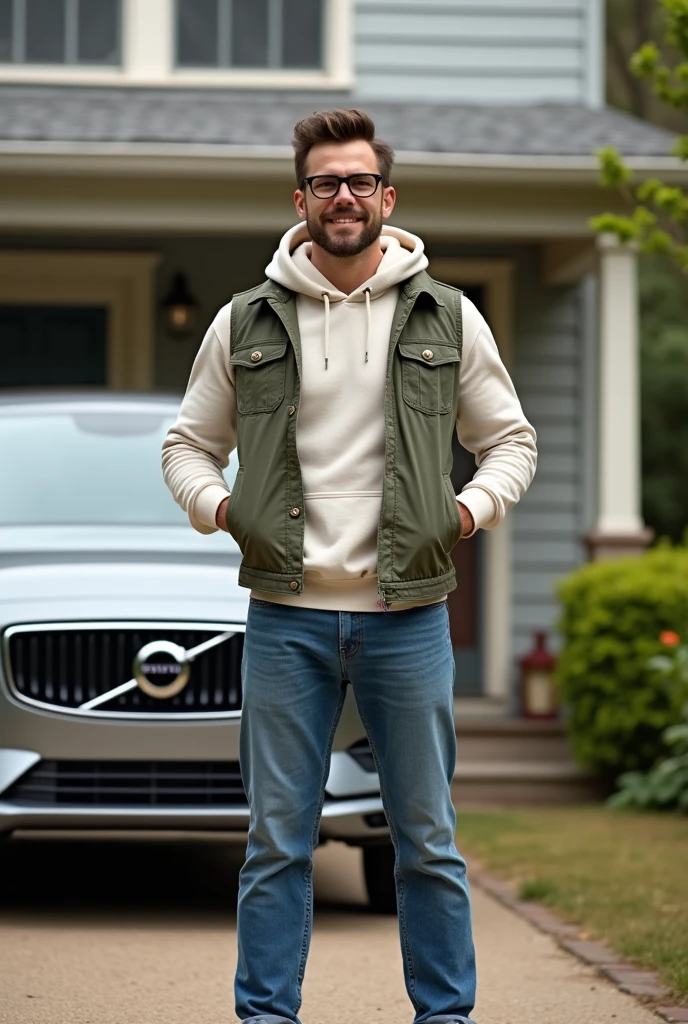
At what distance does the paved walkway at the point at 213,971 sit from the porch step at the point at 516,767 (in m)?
3.46

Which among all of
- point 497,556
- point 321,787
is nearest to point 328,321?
point 321,787

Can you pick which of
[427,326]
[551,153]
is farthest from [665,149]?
[427,326]

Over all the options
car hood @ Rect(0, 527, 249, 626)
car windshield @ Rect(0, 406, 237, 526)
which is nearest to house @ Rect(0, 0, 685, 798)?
car windshield @ Rect(0, 406, 237, 526)

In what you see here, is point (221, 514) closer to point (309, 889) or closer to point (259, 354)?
point (259, 354)

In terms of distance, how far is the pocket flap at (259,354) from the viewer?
3.57 meters

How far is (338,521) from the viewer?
350 centimetres

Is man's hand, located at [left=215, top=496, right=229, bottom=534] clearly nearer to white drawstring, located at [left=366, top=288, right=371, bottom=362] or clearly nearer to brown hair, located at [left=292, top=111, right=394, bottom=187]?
white drawstring, located at [left=366, top=288, right=371, bottom=362]

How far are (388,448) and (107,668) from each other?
2309 millimetres

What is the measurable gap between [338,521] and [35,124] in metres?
7.26

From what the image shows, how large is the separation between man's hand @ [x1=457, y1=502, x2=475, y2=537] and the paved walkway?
1480 mm

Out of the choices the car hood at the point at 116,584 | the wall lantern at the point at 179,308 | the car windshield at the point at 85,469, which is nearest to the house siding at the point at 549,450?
the wall lantern at the point at 179,308

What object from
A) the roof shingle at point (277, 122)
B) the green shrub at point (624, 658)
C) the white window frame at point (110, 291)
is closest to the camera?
the green shrub at point (624, 658)

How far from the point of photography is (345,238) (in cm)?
359

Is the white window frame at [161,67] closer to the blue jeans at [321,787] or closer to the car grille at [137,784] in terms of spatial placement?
the car grille at [137,784]
